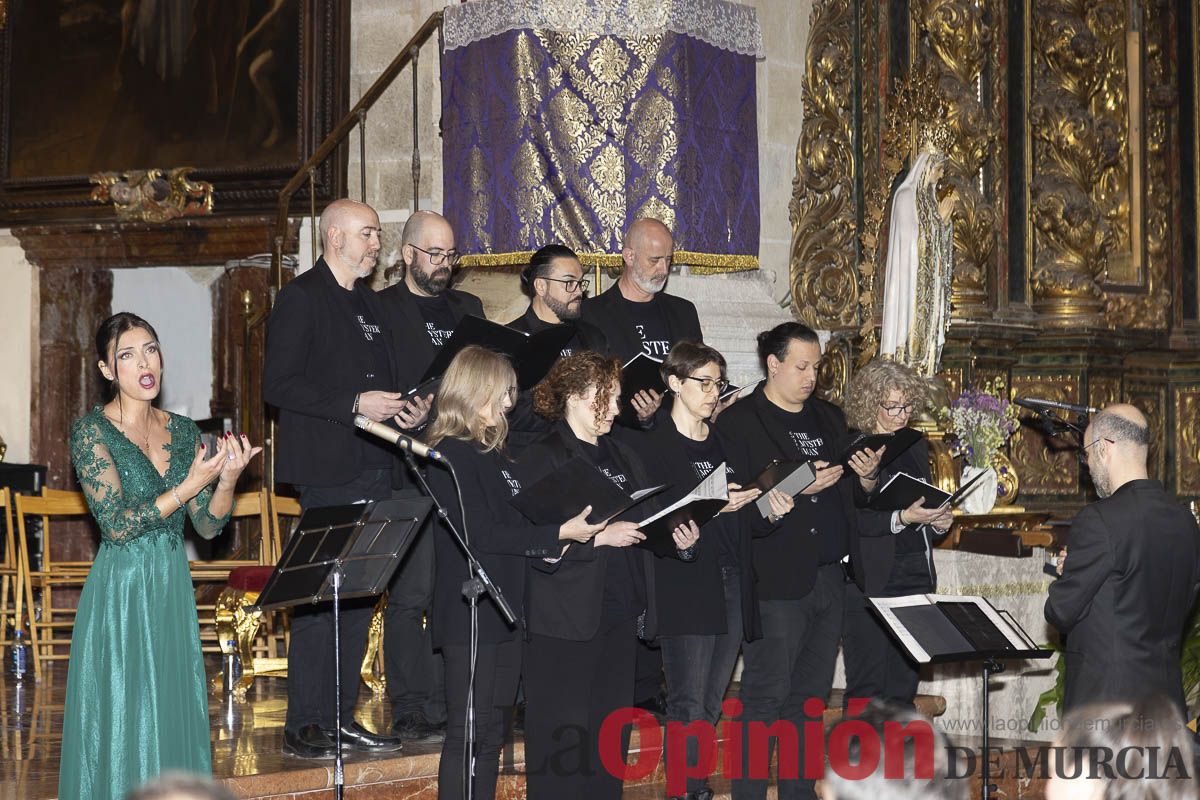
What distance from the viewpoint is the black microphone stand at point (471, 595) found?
14.2 ft

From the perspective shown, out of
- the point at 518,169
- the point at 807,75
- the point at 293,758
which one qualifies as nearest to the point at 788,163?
the point at 807,75

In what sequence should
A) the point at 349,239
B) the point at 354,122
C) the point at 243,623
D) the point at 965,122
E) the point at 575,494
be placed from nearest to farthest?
the point at 575,494, the point at 349,239, the point at 243,623, the point at 354,122, the point at 965,122

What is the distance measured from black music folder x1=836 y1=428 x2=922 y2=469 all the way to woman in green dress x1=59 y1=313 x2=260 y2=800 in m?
2.33

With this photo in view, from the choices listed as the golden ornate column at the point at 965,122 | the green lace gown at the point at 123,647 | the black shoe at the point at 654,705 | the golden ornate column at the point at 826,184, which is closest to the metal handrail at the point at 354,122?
the golden ornate column at the point at 826,184

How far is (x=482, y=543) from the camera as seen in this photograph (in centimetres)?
469

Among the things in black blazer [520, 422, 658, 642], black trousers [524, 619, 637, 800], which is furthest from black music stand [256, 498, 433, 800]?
black trousers [524, 619, 637, 800]

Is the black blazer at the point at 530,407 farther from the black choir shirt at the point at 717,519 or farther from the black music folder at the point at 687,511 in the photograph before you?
the black music folder at the point at 687,511

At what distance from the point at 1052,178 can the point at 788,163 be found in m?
1.74

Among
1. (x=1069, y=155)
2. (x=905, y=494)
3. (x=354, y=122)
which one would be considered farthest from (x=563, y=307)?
(x=1069, y=155)

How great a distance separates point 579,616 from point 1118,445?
5.76 feet

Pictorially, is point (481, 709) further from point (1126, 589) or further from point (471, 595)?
point (1126, 589)

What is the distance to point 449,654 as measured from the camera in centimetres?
482

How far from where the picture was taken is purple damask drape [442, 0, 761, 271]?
7668 millimetres

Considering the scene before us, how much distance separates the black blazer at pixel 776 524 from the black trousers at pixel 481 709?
1218 millimetres
